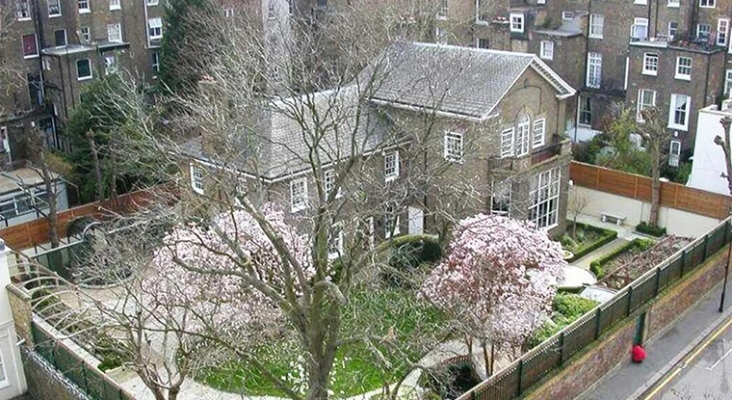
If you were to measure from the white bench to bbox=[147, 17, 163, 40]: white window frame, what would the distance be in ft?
100

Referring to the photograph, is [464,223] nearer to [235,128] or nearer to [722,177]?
[235,128]

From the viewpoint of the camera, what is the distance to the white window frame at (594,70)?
51.6 meters

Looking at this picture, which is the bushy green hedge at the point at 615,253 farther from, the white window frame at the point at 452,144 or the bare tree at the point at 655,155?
the white window frame at the point at 452,144

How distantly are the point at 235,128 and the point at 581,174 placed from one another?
2335 centimetres

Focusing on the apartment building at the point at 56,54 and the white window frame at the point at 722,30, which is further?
the apartment building at the point at 56,54

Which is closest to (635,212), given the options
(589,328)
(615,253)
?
(615,253)

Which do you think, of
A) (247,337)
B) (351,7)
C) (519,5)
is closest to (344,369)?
(247,337)

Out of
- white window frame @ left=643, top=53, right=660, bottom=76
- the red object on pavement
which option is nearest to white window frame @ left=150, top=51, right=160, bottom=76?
white window frame @ left=643, top=53, right=660, bottom=76

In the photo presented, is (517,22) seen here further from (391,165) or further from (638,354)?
(638,354)

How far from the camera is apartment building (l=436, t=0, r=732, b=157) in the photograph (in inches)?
1785

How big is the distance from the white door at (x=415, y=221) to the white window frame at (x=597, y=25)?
867 inches

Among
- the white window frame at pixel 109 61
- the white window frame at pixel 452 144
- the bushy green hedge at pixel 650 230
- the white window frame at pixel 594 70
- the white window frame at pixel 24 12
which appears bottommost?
the bushy green hedge at pixel 650 230

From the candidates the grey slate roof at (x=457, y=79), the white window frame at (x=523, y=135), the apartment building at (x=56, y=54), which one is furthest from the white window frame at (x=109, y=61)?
the white window frame at (x=523, y=135)

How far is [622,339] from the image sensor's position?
89.2ft
